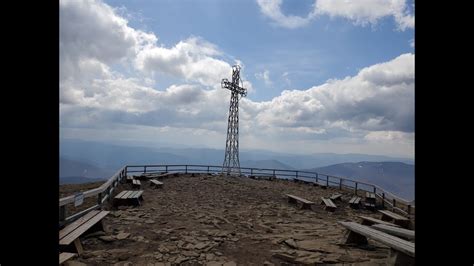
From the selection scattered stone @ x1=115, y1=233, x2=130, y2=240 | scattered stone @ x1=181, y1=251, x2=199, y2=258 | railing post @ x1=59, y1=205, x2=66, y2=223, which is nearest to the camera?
scattered stone @ x1=181, y1=251, x2=199, y2=258

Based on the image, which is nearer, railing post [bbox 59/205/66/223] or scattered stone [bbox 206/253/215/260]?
scattered stone [bbox 206/253/215/260]

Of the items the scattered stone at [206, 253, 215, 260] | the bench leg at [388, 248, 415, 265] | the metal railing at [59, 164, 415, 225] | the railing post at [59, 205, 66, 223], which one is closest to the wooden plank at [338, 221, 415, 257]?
the bench leg at [388, 248, 415, 265]

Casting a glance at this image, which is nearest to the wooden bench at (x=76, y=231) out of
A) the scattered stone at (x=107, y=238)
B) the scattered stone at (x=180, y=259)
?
the scattered stone at (x=107, y=238)

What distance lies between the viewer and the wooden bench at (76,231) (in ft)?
18.3

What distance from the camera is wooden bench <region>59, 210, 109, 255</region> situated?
5.57m

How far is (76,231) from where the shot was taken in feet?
20.3

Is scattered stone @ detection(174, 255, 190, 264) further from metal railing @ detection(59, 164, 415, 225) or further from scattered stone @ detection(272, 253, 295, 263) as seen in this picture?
metal railing @ detection(59, 164, 415, 225)

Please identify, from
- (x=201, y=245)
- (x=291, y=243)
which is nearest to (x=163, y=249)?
(x=201, y=245)

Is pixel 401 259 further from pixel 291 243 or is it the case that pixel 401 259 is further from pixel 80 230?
pixel 80 230

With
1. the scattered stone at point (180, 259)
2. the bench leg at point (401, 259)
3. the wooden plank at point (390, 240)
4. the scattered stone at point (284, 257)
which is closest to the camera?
the wooden plank at point (390, 240)

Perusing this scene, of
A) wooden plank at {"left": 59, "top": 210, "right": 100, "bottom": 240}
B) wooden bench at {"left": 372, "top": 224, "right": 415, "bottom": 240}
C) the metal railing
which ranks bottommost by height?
the metal railing

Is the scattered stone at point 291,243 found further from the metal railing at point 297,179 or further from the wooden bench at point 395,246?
the metal railing at point 297,179

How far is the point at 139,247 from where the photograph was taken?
21.9 ft
